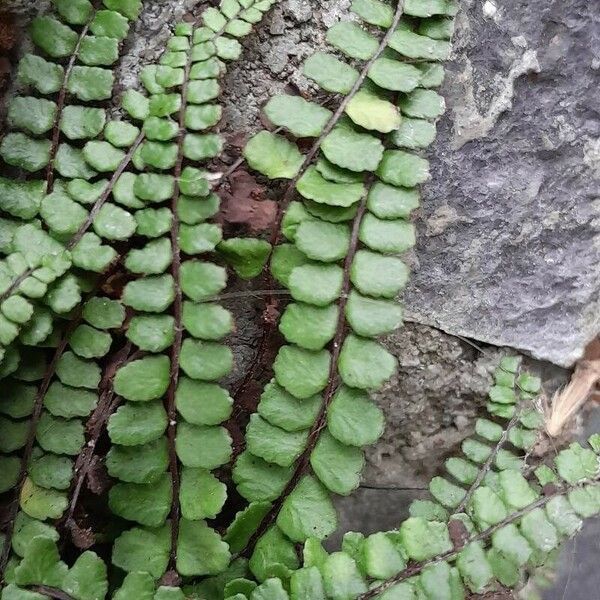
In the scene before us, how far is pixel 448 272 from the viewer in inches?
57.7

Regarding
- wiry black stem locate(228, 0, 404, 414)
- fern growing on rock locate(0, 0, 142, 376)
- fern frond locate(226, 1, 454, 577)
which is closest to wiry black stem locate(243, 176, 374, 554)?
fern frond locate(226, 1, 454, 577)

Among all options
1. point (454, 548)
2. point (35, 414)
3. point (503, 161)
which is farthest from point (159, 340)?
point (503, 161)

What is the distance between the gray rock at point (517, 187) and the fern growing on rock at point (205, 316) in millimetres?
138

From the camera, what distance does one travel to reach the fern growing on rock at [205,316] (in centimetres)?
122

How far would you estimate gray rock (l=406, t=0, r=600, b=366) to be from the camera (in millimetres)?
1320

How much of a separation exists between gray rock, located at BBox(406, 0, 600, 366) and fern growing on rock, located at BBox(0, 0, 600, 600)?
14cm

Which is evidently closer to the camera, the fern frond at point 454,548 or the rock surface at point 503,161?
the fern frond at point 454,548

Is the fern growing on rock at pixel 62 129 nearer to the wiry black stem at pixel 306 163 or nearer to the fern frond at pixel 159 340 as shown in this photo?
the fern frond at pixel 159 340

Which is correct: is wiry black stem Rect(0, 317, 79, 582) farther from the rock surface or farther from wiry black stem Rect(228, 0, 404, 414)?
the rock surface

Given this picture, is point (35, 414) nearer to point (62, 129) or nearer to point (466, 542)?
point (62, 129)

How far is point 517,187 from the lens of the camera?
140cm

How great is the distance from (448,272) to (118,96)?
0.77 metres

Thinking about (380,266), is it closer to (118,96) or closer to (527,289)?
(527,289)

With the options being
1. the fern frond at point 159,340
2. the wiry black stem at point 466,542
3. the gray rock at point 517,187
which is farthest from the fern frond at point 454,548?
the gray rock at point 517,187
